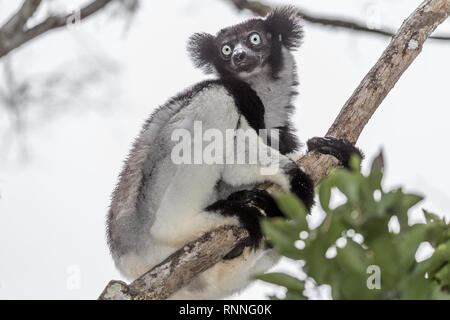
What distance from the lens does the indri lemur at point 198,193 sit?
362 cm

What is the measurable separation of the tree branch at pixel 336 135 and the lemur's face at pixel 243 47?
1.21m

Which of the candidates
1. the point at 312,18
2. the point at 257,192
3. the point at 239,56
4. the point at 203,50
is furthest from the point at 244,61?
the point at 312,18

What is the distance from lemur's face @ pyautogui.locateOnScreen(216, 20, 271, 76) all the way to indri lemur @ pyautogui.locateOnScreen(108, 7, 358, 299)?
72cm

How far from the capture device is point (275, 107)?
16.0 ft

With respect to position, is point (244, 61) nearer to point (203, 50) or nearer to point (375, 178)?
point (203, 50)

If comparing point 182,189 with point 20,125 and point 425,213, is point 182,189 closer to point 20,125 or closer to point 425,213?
point 425,213

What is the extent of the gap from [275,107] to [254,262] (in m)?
1.47

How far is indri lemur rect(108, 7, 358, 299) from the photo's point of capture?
3615mm

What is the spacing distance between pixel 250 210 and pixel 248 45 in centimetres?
213

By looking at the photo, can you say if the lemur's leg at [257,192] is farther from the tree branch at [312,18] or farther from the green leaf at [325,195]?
the tree branch at [312,18]

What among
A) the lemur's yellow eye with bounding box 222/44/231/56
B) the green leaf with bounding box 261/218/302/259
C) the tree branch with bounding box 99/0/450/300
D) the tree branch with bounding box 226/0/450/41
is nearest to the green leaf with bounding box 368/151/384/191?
the green leaf with bounding box 261/218/302/259

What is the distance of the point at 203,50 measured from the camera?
539 cm
